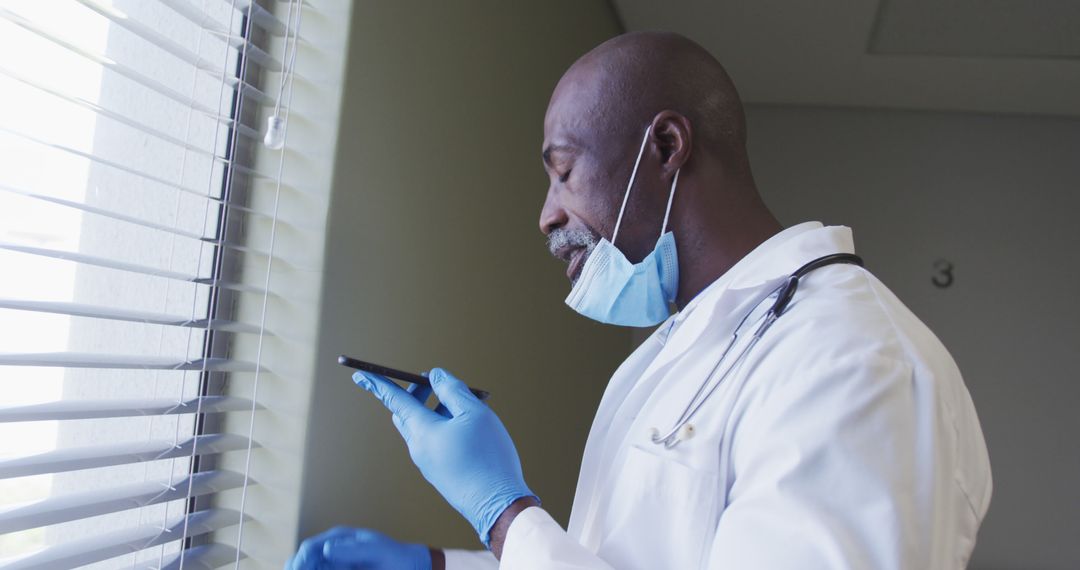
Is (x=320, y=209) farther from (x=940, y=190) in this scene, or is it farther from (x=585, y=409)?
(x=940, y=190)

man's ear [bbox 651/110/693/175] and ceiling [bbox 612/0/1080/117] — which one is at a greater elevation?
ceiling [bbox 612/0/1080/117]

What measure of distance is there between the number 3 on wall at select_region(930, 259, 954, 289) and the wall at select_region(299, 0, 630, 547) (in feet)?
7.18

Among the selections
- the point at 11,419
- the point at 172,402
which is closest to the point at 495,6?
the point at 172,402

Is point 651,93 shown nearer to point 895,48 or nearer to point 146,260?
point 146,260

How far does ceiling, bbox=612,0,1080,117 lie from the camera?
108 inches

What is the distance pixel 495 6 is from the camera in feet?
5.63

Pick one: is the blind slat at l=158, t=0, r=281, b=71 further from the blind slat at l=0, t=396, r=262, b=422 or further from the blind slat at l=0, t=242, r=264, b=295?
the blind slat at l=0, t=396, r=262, b=422

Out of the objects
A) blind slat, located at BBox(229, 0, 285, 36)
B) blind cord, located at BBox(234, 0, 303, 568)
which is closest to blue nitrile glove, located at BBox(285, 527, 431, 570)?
blind cord, located at BBox(234, 0, 303, 568)

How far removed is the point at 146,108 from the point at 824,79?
2.95 m

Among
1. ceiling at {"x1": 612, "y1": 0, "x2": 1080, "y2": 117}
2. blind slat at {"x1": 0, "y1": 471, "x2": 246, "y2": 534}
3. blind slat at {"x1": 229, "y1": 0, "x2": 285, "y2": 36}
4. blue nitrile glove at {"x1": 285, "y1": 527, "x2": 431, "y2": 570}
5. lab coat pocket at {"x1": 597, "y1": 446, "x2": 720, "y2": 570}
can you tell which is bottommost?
blue nitrile glove at {"x1": 285, "y1": 527, "x2": 431, "y2": 570}

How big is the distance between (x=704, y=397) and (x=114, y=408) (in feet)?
2.21

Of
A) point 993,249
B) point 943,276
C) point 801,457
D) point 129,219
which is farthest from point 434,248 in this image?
point 993,249

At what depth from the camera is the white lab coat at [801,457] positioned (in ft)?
2.54

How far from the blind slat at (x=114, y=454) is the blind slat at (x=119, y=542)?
3.3 inches
